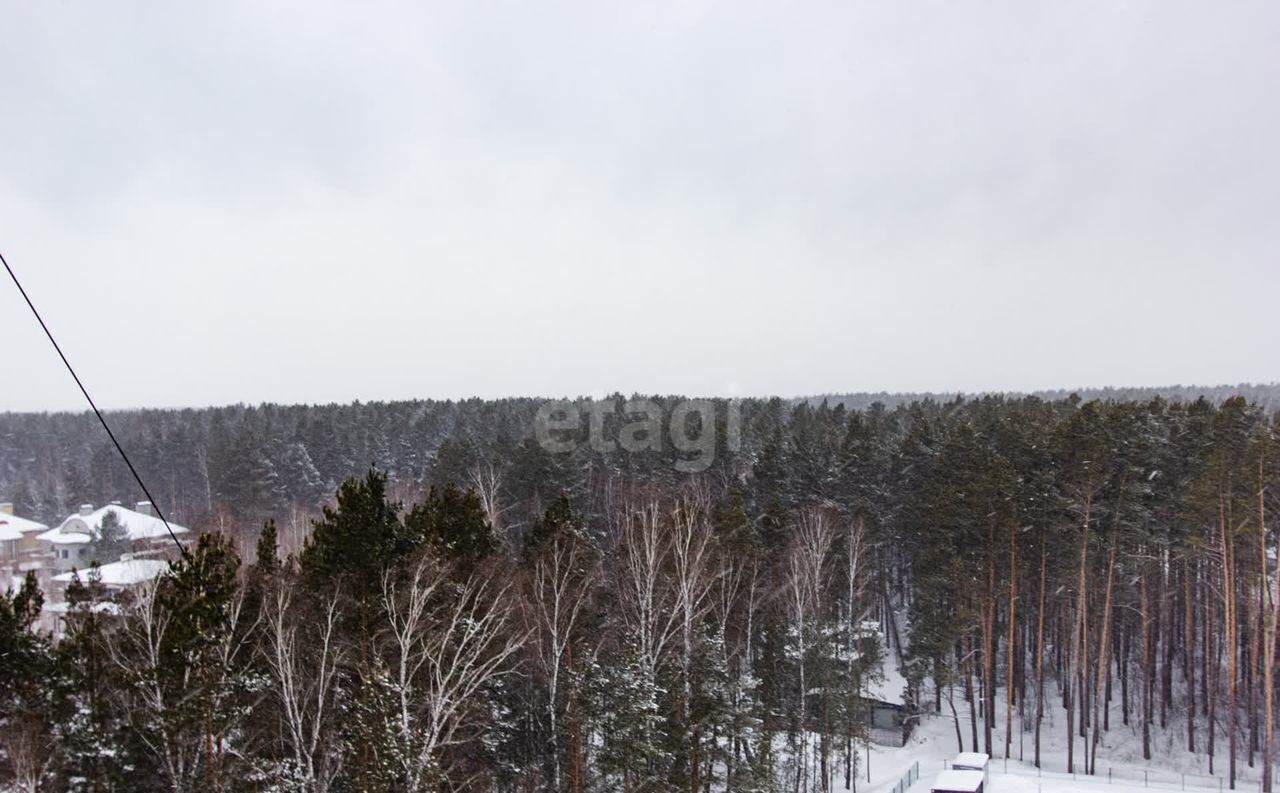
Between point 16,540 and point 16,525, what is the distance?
54.7 inches

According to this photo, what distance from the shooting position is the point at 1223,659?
35938 mm

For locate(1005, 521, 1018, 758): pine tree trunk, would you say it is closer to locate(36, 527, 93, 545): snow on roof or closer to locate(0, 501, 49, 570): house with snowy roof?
locate(36, 527, 93, 545): snow on roof

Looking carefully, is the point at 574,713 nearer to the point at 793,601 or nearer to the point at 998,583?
the point at 793,601

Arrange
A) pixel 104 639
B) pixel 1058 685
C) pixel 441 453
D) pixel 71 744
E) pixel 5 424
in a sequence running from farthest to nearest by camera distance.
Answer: pixel 5 424 < pixel 441 453 < pixel 1058 685 < pixel 104 639 < pixel 71 744

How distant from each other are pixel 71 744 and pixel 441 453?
43.1 m

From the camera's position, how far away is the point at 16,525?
6412 centimetres

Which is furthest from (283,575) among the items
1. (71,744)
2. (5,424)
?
(5,424)

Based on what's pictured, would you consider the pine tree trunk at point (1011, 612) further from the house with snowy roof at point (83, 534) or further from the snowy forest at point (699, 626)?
the house with snowy roof at point (83, 534)

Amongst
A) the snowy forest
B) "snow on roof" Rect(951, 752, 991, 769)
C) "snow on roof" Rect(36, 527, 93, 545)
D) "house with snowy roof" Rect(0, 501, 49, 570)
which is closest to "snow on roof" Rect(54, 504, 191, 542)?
"snow on roof" Rect(36, 527, 93, 545)

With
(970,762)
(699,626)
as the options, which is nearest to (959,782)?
(970,762)

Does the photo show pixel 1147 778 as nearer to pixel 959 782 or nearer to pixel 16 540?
pixel 959 782

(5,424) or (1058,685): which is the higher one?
(5,424)

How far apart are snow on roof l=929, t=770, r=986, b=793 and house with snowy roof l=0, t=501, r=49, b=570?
6840 centimetres

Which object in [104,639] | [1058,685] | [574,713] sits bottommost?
[1058,685]
